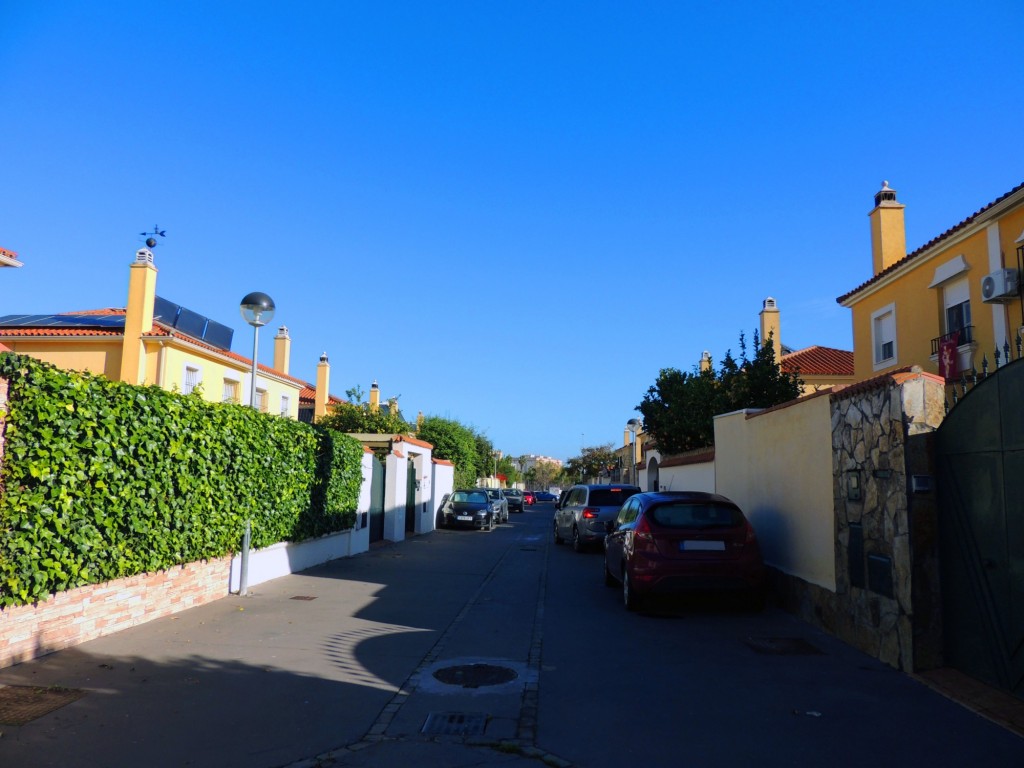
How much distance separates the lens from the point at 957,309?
15.9 meters

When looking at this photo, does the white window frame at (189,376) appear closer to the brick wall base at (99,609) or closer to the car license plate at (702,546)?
the brick wall base at (99,609)

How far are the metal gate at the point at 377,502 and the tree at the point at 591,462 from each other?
41.5 metres

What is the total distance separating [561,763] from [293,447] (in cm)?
888

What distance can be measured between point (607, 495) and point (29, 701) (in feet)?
47.5

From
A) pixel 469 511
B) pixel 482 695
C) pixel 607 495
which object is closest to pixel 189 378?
pixel 469 511

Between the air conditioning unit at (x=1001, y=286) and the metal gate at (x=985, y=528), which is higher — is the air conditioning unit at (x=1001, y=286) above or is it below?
above

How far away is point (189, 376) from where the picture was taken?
75.5 ft

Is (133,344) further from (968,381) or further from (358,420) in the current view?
(968,381)

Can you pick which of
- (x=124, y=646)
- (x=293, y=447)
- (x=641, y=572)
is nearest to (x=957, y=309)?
(x=641, y=572)

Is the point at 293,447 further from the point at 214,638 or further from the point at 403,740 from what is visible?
the point at 403,740

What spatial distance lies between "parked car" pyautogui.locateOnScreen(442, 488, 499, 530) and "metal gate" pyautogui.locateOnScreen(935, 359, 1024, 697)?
70.8 feet

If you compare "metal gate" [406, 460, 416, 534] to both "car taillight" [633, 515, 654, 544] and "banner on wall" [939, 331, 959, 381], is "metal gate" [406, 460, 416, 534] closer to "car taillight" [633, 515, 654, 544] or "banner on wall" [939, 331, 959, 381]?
"car taillight" [633, 515, 654, 544]

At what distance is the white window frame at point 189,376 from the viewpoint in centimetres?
2249

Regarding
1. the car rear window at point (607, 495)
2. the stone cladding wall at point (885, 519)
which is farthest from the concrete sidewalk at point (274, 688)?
the car rear window at point (607, 495)
